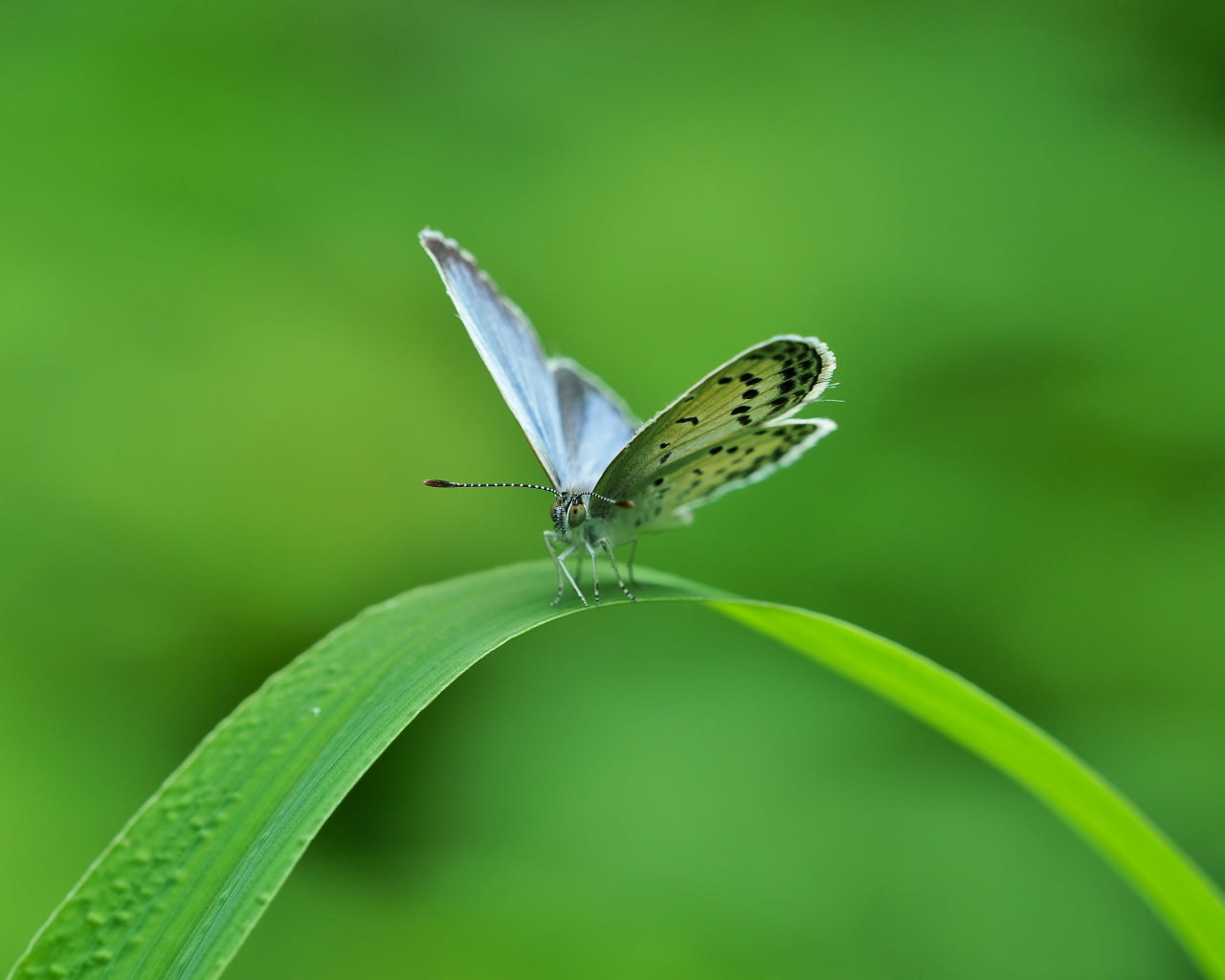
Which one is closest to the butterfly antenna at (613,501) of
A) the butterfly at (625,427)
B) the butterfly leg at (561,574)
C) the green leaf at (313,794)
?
the butterfly at (625,427)

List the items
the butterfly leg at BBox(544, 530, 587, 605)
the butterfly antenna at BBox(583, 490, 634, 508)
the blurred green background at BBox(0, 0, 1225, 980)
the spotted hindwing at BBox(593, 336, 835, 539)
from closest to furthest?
the spotted hindwing at BBox(593, 336, 835, 539) → the butterfly leg at BBox(544, 530, 587, 605) → the butterfly antenna at BBox(583, 490, 634, 508) → the blurred green background at BBox(0, 0, 1225, 980)

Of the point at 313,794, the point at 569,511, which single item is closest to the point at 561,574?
the point at 569,511

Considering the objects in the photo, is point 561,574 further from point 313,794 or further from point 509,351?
point 313,794

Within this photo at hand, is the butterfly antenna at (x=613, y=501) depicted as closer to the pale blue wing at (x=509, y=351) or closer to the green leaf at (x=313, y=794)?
the pale blue wing at (x=509, y=351)

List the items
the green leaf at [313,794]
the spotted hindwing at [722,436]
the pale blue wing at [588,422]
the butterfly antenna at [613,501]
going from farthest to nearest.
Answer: the pale blue wing at [588,422]
the butterfly antenna at [613,501]
the spotted hindwing at [722,436]
the green leaf at [313,794]

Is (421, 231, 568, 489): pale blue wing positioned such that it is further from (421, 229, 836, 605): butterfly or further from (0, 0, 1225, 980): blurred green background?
(0, 0, 1225, 980): blurred green background

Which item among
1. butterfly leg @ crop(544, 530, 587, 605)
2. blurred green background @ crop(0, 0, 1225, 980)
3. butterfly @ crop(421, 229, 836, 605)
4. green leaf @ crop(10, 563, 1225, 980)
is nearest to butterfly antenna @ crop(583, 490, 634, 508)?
butterfly @ crop(421, 229, 836, 605)

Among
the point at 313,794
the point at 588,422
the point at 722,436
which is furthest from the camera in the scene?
the point at 588,422
